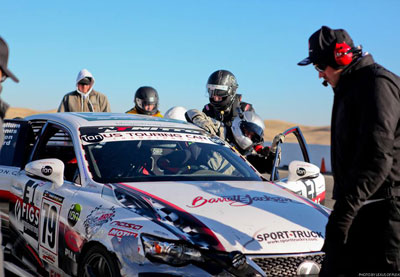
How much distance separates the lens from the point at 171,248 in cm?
386

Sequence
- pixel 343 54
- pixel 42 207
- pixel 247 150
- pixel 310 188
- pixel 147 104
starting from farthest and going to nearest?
pixel 147 104 < pixel 247 150 < pixel 310 188 < pixel 42 207 < pixel 343 54

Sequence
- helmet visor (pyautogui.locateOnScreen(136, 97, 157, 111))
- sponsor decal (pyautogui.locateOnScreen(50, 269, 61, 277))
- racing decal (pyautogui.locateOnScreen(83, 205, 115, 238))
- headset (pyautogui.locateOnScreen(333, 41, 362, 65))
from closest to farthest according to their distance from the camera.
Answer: headset (pyautogui.locateOnScreen(333, 41, 362, 65)) → racing decal (pyautogui.locateOnScreen(83, 205, 115, 238)) → sponsor decal (pyautogui.locateOnScreen(50, 269, 61, 277)) → helmet visor (pyautogui.locateOnScreen(136, 97, 157, 111))

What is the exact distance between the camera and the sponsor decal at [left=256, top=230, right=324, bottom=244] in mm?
4039

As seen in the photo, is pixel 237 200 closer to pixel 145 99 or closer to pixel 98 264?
pixel 98 264

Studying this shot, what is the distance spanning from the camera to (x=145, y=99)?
37.8 feet

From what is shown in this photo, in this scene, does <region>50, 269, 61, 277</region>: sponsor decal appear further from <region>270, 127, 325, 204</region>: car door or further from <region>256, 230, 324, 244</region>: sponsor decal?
<region>270, 127, 325, 204</region>: car door

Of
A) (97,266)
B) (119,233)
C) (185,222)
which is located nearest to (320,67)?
(185,222)

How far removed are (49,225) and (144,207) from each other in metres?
1.07

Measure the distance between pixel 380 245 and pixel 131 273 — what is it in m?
1.52

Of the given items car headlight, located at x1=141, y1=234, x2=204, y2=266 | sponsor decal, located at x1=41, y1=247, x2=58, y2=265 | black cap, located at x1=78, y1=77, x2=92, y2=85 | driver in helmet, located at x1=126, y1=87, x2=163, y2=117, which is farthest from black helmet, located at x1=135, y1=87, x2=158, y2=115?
car headlight, located at x1=141, y1=234, x2=204, y2=266

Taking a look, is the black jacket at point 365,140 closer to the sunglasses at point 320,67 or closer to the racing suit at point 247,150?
the sunglasses at point 320,67

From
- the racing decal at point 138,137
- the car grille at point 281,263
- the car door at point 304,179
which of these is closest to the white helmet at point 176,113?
A: the car door at point 304,179

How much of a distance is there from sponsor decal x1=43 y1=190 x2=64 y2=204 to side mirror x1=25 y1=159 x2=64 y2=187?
0.32 feet

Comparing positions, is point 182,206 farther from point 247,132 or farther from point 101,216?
point 247,132
